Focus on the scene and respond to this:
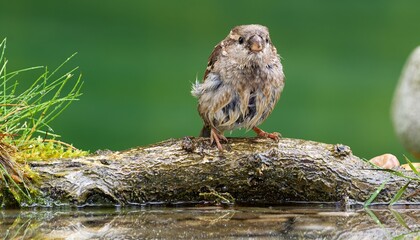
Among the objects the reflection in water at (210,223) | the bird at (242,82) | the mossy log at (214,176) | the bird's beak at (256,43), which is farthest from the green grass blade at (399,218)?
the bird's beak at (256,43)

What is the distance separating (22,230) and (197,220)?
0.73 meters

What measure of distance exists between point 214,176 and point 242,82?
498 mm

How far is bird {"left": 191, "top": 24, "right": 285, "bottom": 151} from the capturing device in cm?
420

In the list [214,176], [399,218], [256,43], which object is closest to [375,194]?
[399,218]

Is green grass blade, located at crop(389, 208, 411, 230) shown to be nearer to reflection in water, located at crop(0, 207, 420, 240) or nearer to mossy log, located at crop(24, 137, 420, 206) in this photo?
reflection in water, located at crop(0, 207, 420, 240)

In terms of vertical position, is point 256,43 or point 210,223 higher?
point 256,43

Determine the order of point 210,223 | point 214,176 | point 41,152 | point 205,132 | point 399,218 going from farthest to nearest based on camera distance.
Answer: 1. point 205,132
2. point 41,152
3. point 214,176
4. point 399,218
5. point 210,223

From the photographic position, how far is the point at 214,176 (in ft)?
13.3

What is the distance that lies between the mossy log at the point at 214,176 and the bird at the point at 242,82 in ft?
0.49

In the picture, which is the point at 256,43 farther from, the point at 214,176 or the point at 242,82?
the point at 214,176

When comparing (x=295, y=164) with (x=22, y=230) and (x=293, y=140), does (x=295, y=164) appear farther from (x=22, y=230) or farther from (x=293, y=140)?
(x=22, y=230)

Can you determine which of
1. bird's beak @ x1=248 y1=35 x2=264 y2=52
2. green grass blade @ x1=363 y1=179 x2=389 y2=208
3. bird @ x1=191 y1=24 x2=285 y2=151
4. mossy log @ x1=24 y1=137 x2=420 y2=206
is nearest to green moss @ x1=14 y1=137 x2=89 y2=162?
mossy log @ x1=24 y1=137 x2=420 y2=206

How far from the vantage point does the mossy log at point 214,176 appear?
402cm

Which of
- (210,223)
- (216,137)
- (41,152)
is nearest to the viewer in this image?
(210,223)
